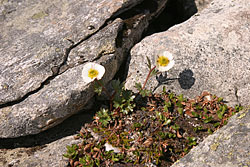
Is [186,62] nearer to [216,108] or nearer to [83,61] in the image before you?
[216,108]

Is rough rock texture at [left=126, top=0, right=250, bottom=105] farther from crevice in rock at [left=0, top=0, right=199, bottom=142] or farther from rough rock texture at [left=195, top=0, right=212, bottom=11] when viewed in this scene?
rough rock texture at [left=195, top=0, right=212, bottom=11]

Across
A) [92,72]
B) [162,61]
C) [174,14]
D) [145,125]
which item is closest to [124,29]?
[162,61]

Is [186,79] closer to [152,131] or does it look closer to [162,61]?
[162,61]

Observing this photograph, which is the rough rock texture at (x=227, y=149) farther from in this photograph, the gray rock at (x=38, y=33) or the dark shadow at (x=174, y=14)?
the dark shadow at (x=174, y=14)

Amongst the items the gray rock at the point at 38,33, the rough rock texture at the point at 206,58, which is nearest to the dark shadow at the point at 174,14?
the rough rock texture at the point at 206,58

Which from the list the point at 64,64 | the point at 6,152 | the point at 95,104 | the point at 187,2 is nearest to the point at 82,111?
the point at 95,104
